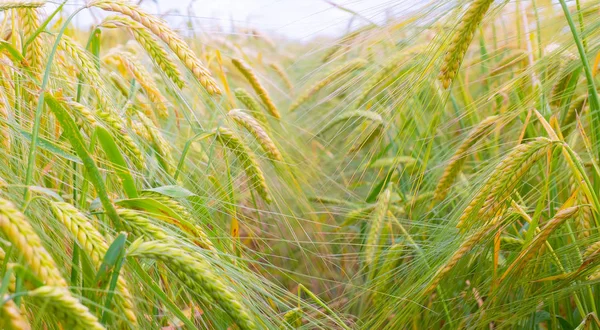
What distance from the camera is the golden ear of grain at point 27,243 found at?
0.70 metres

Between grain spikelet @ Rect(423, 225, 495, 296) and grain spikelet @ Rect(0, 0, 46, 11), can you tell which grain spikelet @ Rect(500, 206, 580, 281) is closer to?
grain spikelet @ Rect(423, 225, 495, 296)

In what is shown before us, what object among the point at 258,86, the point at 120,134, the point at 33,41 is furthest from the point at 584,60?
the point at 33,41

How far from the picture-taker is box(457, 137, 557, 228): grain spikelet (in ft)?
3.44

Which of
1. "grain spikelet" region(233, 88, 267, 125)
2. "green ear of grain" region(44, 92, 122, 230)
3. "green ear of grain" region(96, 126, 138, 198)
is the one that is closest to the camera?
"green ear of grain" region(44, 92, 122, 230)

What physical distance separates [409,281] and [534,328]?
32cm

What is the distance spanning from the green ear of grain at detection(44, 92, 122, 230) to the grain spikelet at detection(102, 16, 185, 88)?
0.89ft

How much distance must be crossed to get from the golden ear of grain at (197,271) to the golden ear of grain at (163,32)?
0.40 m

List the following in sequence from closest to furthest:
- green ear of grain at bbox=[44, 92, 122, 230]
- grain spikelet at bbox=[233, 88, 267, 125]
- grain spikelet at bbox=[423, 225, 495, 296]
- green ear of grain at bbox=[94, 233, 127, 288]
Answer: green ear of grain at bbox=[94, 233, 127, 288], green ear of grain at bbox=[44, 92, 122, 230], grain spikelet at bbox=[423, 225, 495, 296], grain spikelet at bbox=[233, 88, 267, 125]

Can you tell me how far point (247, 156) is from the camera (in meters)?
1.38

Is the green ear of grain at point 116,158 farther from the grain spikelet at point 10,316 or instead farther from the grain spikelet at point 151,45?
the grain spikelet at point 10,316

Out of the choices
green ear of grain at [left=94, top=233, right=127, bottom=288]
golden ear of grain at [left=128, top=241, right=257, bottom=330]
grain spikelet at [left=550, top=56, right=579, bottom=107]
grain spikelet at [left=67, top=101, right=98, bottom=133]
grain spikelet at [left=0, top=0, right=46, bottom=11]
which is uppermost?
grain spikelet at [left=0, top=0, right=46, bottom=11]

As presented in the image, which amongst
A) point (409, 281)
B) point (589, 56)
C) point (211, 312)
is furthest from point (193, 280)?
point (589, 56)

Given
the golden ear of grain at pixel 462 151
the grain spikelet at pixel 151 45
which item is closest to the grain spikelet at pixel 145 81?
the grain spikelet at pixel 151 45

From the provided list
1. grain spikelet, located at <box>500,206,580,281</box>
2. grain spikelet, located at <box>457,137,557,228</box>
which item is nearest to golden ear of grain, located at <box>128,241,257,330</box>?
grain spikelet, located at <box>457,137,557,228</box>
